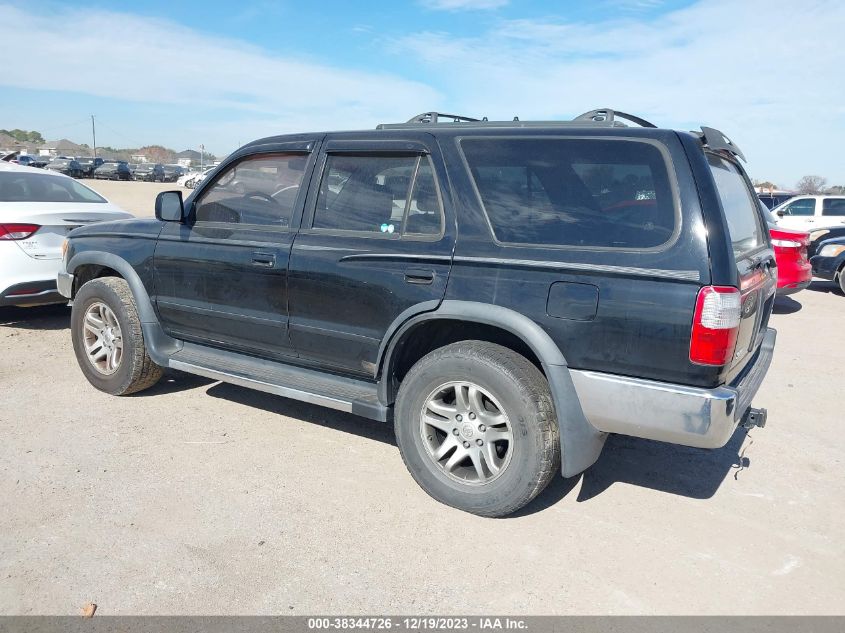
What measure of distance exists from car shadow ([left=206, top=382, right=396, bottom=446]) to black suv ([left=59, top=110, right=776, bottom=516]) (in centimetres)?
60

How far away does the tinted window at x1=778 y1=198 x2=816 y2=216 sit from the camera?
15547mm

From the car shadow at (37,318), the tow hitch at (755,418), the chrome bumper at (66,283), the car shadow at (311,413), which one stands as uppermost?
the chrome bumper at (66,283)

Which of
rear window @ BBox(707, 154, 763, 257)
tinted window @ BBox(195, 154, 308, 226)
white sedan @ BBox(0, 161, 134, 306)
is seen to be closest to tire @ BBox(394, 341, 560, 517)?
rear window @ BBox(707, 154, 763, 257)

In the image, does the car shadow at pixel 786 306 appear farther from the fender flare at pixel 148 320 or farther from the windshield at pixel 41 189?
the windshield at pixel 41 189

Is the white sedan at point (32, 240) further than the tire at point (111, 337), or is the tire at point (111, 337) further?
the white sedan at point (32, 240)

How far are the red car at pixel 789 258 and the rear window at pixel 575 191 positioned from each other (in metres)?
6.37

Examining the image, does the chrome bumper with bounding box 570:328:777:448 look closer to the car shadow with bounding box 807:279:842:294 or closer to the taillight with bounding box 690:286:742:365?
the taillight with bounding box 690:286:742:365

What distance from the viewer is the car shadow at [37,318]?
7199 mm

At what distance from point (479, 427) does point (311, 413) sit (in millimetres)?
1795

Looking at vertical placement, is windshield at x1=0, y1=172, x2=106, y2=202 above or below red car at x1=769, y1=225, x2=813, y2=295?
above

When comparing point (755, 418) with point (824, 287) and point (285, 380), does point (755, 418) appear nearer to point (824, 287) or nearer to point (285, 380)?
point (285, 380)

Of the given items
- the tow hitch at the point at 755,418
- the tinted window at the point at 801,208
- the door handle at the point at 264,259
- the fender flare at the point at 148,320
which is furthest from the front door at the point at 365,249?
the tinted window at the point at 801,208

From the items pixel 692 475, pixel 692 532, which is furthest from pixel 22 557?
pixel 692 475

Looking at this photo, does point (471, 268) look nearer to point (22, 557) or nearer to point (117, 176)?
point (22, 557)
